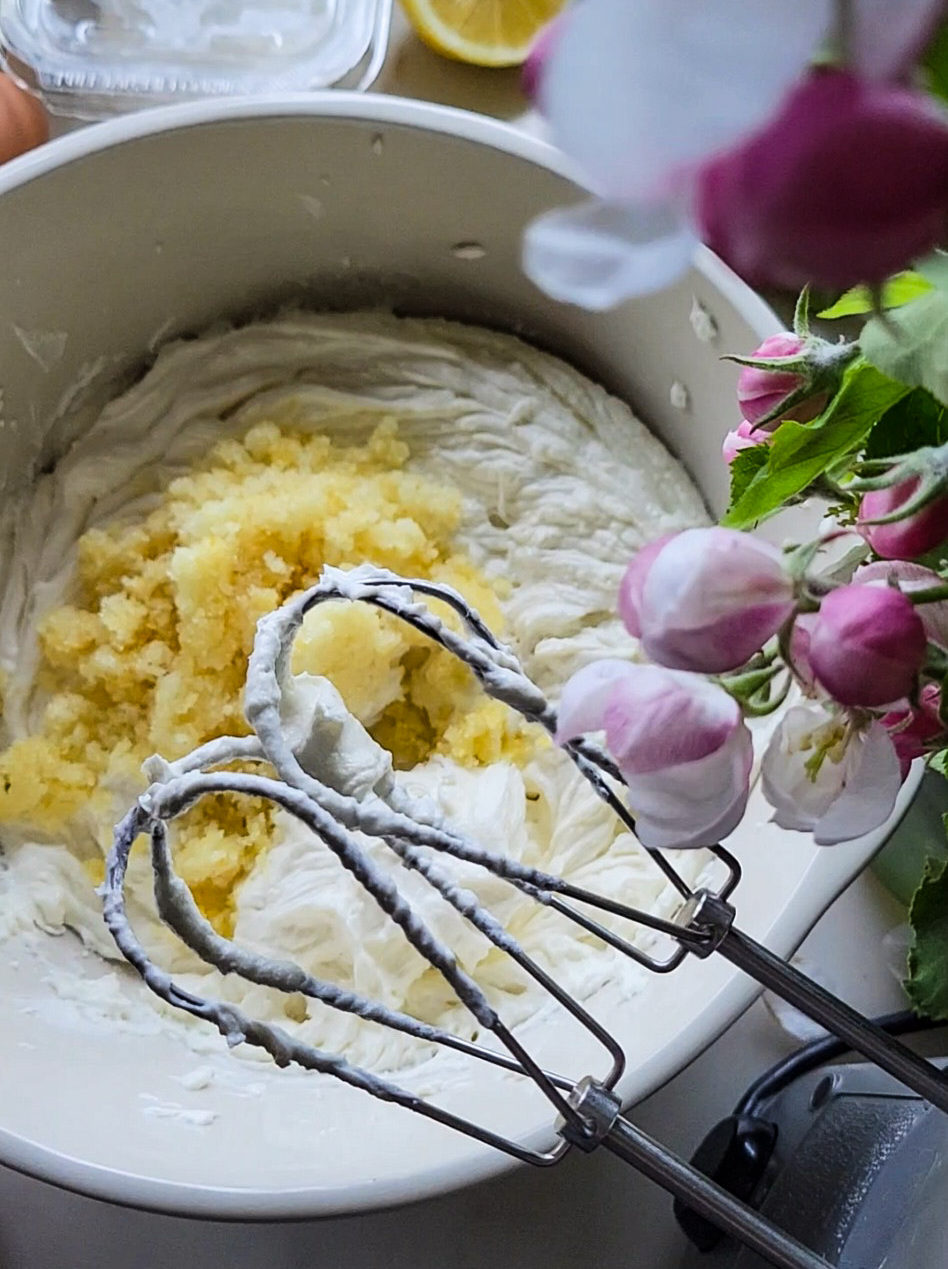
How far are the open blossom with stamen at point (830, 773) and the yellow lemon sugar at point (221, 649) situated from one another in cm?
41

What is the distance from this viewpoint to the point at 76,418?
2.52 ft

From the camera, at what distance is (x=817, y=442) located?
294 millimetres

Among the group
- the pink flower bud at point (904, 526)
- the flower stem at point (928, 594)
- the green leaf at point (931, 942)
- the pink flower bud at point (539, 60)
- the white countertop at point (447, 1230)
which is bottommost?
the white countertop at point (447, 1230)

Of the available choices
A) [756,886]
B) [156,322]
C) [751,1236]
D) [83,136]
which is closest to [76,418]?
[156,322]

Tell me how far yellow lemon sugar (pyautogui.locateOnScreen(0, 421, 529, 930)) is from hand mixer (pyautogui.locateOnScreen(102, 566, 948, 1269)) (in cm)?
29

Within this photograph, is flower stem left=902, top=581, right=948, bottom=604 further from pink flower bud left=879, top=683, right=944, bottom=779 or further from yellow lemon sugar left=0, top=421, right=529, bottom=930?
yellow lemon sugar left=0, top=421, right=529, bottom=930

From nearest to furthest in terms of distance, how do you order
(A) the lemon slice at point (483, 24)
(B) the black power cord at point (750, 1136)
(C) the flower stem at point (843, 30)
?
1. (C) the flower stem at point (843, 30)
2. (B) the black power cord at point (750, 1136)
3. (A) the lemon slice at point (483, 24)

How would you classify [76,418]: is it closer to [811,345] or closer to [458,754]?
[458,754]

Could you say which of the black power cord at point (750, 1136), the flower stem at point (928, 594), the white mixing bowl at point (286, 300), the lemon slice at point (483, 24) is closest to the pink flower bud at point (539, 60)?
the flower stem at point (928, 594)

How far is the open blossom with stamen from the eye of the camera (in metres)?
0.25

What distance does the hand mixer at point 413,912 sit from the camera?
0.33m

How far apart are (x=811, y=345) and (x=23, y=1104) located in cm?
43

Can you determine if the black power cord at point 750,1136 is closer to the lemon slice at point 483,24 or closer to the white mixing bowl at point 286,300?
the white mixing bowl at point 286,300

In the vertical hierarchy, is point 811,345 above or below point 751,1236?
above
